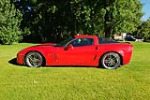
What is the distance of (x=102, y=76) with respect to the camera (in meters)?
7.38

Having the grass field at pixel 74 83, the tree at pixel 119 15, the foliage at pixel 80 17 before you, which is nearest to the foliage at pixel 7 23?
the foliage at pixel 80 17

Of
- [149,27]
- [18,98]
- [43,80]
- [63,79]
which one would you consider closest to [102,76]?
[63,79]

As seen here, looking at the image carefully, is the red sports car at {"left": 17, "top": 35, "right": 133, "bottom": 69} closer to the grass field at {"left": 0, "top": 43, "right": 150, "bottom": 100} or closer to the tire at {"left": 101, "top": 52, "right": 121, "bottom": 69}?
the tire at {"left": 101, "top": 52, "right": 121, "bottom": 69}

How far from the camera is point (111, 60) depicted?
8.69 meters

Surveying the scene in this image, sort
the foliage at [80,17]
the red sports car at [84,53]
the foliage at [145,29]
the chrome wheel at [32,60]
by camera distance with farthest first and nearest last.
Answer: the foliage at [145,29]
the foliage at [80,17]
the chrome wheel at [32,60]
the red sports car at [84,53]

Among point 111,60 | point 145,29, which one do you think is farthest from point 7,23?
point 145,29

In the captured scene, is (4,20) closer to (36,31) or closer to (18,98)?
(36,31)

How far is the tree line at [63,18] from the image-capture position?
2550 centimetres

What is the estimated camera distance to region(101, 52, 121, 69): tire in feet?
28.3

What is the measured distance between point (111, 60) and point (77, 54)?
126cm

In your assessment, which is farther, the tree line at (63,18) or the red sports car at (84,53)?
the tree line at (63,18)

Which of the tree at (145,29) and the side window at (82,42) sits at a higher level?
the tree at (145,29)

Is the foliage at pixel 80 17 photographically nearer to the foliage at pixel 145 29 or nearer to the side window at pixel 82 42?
the side window at pixel 82 42

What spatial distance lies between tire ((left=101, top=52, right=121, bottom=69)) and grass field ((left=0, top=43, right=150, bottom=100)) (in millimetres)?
351
